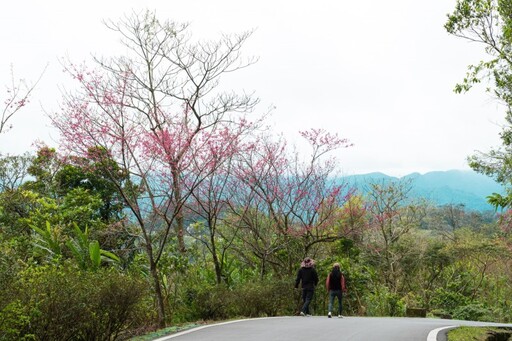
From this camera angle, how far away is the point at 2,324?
6988 mm

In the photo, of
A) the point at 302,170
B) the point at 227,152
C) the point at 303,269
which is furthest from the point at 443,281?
the point at 227,152

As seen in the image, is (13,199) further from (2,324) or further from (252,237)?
(2,324)

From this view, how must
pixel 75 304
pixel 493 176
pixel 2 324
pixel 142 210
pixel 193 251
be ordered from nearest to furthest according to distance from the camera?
pixel 2 324 → pixel 75 304 → pixel 142 210 → pixel 193 251 → pixel 493 176

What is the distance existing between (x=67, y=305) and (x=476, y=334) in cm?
832

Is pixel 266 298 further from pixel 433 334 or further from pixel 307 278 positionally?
pixel 433 334

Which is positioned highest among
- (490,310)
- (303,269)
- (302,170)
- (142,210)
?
(302,170)

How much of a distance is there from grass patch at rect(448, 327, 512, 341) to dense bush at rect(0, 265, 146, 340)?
602 cm

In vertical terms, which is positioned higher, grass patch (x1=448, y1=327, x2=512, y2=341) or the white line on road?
the white line on road

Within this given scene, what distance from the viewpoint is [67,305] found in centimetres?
798

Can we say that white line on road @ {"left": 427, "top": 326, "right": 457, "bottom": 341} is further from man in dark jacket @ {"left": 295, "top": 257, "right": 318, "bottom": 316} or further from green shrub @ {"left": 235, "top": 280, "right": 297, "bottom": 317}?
man in dark jacket @ {"left": 295, "top": 257, "right": 318, "bottom": 316}

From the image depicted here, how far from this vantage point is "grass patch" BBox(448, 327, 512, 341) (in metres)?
10.7

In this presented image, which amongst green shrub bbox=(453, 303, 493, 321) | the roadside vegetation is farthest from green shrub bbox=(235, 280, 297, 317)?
green shrub bbox=(453, 303, 493, 321)

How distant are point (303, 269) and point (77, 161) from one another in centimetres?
759

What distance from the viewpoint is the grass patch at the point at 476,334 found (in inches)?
420
